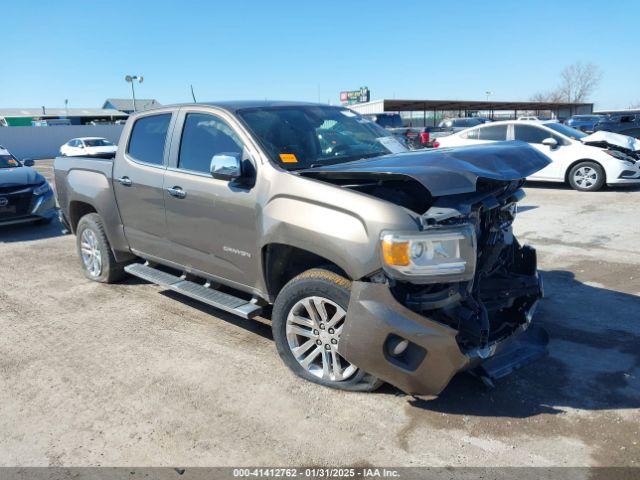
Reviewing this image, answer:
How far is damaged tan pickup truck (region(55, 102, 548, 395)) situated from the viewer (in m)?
2.96

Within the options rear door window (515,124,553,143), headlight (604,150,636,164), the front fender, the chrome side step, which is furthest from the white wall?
the front fender

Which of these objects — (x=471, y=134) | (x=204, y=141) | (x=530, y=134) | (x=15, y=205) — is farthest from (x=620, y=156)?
(x=15, y=205)

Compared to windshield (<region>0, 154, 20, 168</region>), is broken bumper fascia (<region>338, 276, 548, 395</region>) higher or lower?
lower

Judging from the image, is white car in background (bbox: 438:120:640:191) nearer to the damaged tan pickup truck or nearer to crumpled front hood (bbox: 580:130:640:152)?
crumpled front hood (bbox: 580:130:640:152)

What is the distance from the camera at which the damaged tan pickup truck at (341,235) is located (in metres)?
2.96

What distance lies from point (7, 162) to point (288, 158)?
820 cm

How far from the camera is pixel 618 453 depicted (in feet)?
9.11

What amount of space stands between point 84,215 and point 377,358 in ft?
14.7

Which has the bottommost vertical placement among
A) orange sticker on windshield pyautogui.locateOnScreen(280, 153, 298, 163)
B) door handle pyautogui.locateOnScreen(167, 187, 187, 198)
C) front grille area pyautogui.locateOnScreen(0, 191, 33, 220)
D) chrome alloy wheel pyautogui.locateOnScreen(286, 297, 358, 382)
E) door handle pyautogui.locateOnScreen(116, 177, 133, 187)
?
chrome alloy wheel pyautogui.locateOnScreen(286, 297, 358, 382)

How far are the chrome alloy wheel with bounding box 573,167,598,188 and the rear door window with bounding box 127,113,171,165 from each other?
9771mm

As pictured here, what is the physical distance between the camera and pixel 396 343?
A: 9.83ft

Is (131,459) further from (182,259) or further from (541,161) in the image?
(541,161)

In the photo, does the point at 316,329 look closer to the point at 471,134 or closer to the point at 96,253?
the point at 96,253

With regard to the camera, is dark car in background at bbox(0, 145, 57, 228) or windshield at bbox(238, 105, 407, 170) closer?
windshield at bbox(238, 105, 407, 170)
